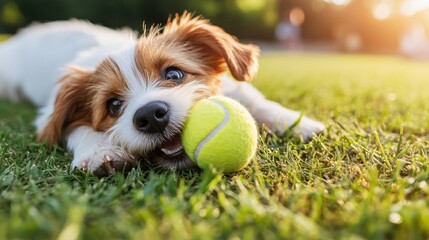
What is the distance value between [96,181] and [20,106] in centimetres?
466

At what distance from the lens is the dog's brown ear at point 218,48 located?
433 cm

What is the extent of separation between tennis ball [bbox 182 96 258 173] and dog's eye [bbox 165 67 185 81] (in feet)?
3.06

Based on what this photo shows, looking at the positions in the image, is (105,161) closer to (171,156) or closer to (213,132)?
(171,156)

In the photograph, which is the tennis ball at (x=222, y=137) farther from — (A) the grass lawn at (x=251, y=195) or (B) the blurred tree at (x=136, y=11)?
(B) the blurred tree at (x=136, y=11)

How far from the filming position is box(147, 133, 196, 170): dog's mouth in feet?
10.8

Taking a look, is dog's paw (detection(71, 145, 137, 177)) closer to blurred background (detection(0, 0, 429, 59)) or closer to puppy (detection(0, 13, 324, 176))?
puppy (detection(0, 13, 324, 176))

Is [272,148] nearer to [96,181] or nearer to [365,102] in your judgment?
[96,181]

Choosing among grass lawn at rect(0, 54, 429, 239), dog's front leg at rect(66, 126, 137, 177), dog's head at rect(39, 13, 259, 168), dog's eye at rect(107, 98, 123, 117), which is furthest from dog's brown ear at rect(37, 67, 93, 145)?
dog's front leg at rect(66, 126, 137, 177)

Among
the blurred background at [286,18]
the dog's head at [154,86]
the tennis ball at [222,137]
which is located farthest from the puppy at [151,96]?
the blurred background at [286,18]

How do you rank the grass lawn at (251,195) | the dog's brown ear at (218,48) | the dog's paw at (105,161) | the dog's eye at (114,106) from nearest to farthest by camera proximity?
the grass lawn at (251,195)
the dog's paw at (105,161)
the dog's eye at (114,106)
the dog's brown ear at (218,48)

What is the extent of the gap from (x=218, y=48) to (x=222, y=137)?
161cm

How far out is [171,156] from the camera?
3.37m

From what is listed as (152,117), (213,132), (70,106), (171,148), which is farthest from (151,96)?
(70,106)

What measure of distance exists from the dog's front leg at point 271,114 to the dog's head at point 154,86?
0.28 metres
